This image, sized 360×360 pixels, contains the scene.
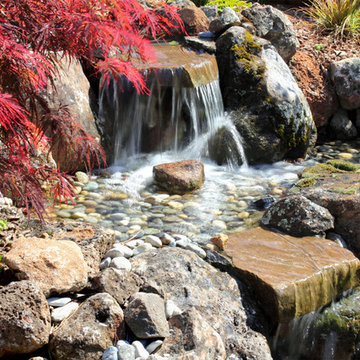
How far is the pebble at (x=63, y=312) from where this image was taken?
7.64 feet

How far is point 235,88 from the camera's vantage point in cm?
644

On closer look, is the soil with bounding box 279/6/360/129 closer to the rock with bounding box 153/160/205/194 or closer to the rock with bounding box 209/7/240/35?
the rock with bounding box 209/7/240/35

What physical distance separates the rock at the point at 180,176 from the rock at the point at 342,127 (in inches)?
137

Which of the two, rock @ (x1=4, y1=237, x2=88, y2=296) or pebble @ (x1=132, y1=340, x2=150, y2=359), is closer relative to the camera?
pebble @ (x1=132, y1=340, x2=150, y2=359)

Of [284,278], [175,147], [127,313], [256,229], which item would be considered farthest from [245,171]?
[127,313]

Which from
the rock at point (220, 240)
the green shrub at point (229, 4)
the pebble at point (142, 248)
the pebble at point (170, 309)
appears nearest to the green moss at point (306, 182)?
the rock at point (220, 240)

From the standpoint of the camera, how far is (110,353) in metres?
2.15

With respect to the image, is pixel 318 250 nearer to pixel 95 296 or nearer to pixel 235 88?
pixel 95 296

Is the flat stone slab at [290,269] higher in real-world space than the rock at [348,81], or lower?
lower

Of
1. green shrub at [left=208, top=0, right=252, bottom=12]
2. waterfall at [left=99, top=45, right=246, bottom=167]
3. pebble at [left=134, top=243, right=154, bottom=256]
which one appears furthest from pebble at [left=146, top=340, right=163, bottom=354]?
green shrub at [left=208, top=0, right=252, bottom=12]

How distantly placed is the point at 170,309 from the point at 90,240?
75 cm

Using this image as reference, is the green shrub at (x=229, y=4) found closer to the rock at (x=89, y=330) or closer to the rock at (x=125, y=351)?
the rock at (x=89, y=330)

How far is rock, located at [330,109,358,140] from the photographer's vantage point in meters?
7.56

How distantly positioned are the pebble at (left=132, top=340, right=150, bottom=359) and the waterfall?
12.0ft
